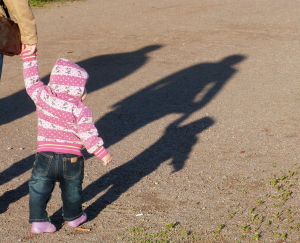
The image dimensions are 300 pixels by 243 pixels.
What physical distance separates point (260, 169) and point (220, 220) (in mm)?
1215

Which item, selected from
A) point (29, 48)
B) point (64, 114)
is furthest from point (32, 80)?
point (29, 48)

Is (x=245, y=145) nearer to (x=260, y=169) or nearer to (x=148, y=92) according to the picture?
(x=260, y=169)

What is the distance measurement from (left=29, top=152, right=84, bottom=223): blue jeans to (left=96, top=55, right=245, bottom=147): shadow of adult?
209 centimetres

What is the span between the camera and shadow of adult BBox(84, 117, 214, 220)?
487 centimetres

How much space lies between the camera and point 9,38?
458 cm

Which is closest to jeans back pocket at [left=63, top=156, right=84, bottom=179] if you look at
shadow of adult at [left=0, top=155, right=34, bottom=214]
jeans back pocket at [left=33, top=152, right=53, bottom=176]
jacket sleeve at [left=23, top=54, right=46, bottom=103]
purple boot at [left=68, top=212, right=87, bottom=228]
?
jeans back pocket at [left=33, top=152, right=53, bottom=176]

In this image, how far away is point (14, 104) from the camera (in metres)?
7.79

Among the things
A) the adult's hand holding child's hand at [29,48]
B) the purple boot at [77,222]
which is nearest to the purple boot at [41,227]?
the purple boot at [77,222]

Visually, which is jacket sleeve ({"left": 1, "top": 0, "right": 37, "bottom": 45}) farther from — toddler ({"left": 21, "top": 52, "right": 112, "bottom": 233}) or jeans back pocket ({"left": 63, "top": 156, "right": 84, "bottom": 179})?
A: jeans back pocket ({"left": 63, "top": 156, "right": 84, "bottom": 179})

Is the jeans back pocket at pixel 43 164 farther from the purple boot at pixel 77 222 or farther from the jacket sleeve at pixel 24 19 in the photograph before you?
the jacket sleeve at pixel 24 19

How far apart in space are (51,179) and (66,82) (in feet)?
2.27

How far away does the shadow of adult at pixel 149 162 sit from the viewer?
487 cm

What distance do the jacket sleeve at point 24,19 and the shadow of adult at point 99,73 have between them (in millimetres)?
2469

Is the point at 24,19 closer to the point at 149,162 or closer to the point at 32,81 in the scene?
the point at 32,81
